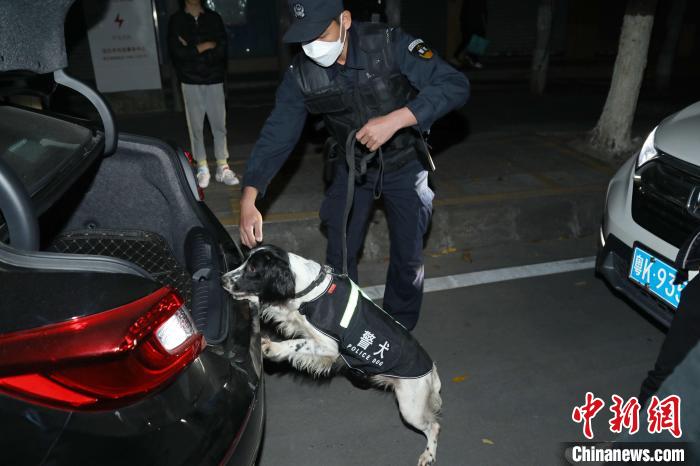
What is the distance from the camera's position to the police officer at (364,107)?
113 inches

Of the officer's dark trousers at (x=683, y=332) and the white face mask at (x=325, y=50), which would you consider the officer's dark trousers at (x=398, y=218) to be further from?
the officer's dark trousers at (x=683, y=332)

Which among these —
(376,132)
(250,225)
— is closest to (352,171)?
(376,132)

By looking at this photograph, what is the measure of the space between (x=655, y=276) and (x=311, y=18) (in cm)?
224

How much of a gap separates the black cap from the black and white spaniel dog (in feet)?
3.43

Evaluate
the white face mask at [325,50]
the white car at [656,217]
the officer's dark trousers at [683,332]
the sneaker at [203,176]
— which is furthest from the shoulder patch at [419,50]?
the sneaker at [203,176]

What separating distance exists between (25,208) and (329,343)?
1.52 meters

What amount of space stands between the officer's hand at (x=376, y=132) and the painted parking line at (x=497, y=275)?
1.77 meters

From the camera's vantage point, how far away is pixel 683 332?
2539 millimetres

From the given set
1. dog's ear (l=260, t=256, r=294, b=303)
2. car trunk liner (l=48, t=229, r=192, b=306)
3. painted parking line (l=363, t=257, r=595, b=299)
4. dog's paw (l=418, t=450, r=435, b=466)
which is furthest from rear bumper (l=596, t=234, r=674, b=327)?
car trunk liner (l=48, t=229, r=192, b=306)

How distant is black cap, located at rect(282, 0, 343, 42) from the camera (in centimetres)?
278

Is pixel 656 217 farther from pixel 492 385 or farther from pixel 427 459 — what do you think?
pixel 427 459

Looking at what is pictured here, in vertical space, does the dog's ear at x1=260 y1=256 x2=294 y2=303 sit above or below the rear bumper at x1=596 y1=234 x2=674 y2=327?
above

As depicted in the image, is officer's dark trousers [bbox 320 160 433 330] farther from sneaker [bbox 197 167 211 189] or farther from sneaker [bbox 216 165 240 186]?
sneaker [bbox 197 167 211 189]

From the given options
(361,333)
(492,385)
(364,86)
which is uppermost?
(364,86)
